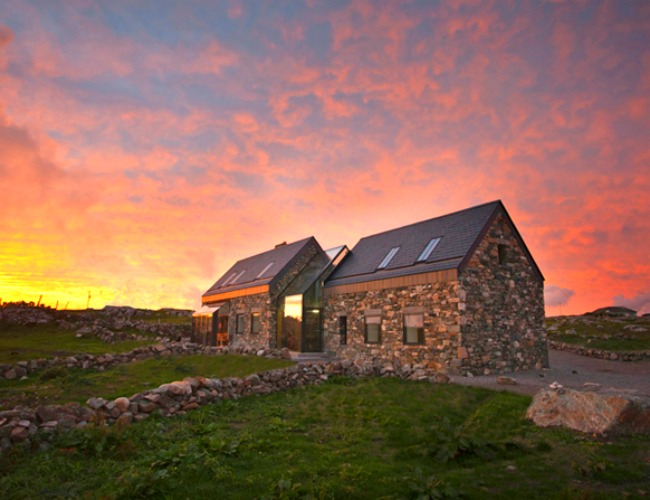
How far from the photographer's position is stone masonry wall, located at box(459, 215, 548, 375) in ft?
65.8

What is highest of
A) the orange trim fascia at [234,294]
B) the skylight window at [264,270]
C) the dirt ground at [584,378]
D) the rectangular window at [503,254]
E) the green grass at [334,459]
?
the skylight window at [264,270]

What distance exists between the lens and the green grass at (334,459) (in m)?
6.81

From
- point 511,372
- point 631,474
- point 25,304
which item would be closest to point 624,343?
point 511,372

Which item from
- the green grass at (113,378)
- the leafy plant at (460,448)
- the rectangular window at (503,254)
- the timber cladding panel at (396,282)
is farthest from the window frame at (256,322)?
the leafy plant at (460,448)

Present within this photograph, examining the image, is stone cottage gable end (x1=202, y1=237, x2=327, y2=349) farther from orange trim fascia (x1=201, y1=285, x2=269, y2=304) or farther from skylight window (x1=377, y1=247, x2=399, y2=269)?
skylight window (x1=377, y1=247, x2=399, y2=269)

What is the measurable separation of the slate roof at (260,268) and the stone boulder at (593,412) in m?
21.7

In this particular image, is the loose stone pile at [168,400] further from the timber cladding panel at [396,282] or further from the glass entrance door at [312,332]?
the glass entrance door at [312,332]

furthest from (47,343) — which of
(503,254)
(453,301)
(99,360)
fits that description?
(503,254)

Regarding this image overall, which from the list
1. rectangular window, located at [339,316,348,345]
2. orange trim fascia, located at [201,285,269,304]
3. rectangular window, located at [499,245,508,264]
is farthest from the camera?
orange trim fascia, located at [201,285,269,304]

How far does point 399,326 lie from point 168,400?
13.6 m

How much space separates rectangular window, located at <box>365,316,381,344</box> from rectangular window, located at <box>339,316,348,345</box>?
7.02 feet

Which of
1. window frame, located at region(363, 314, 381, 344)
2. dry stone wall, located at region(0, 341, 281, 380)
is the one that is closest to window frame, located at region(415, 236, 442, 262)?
window frame, located at region(363, 314, 381, 344)

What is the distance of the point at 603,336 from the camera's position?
1410 inches

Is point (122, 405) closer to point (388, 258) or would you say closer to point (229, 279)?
point (388, 258)
